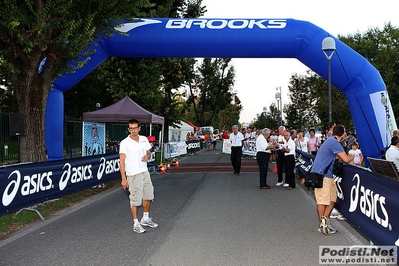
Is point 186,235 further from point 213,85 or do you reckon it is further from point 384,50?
point 213,85


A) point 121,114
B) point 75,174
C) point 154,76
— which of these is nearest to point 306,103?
point 154,76

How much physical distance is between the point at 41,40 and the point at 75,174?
3214 mm

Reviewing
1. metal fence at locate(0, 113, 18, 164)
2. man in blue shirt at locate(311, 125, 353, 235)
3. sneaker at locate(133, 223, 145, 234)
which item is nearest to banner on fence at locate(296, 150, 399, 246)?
man in blue shirt at locate(311, 125, 353, 235)

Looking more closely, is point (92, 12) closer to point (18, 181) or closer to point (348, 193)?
point (18, 181)

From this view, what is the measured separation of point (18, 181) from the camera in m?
7.46

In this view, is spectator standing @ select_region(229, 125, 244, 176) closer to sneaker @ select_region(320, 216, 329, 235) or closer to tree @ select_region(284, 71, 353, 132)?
sneaker @ select_region(320, 216, 329, 235)

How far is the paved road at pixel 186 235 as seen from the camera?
5.24m

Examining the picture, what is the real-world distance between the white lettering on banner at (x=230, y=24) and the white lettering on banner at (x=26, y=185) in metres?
6.22

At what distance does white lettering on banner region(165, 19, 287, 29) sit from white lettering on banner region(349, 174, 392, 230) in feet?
22.7

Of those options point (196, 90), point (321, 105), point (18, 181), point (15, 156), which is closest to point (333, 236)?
point (18, 181)

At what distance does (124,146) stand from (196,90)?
5200cm

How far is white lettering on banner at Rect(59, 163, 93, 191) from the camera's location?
9.19 meters

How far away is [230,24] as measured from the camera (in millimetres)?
12414

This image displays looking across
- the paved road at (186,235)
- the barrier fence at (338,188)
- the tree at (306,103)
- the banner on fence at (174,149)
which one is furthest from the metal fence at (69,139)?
the tree at (306,103)
